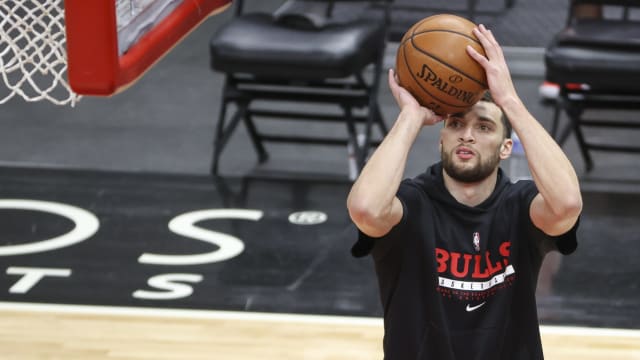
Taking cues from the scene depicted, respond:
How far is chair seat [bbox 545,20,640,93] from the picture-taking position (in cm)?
623

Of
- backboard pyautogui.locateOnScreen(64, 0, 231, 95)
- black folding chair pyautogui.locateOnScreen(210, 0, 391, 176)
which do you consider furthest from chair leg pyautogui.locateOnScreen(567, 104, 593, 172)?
backboard pyautogui.locateOnScreen(64, 0, 231, 95)

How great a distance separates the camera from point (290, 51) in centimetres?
621

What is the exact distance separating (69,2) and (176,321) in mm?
2275

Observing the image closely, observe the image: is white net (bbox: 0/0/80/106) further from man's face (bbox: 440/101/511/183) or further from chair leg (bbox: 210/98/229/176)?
chair leg (bbox: 210/98/229/176)

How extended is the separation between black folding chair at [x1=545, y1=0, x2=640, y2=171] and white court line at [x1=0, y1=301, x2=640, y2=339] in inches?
69.7

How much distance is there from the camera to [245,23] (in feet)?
21.3

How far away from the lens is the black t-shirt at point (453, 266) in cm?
313

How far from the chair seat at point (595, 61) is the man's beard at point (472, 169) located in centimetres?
330

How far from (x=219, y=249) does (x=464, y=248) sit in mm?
2647

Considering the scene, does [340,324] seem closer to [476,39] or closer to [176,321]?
[176,321]

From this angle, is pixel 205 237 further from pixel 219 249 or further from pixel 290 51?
pixel 290 51

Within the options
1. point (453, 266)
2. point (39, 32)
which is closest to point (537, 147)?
point (453, 266)

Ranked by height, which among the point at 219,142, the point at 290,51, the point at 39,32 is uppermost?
the point at 39,32

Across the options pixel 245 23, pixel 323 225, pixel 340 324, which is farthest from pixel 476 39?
pixel 245 23
